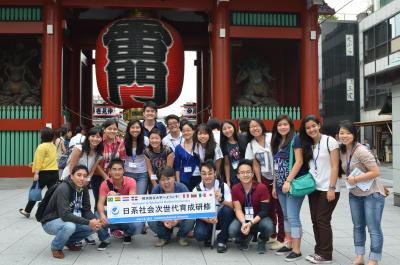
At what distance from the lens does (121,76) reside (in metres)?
13.3

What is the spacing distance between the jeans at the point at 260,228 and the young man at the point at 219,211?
8 cm

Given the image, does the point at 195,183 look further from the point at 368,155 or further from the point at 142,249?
the point at 368,155

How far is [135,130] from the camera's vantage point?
5.76m

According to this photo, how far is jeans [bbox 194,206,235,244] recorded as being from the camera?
5.20 meters

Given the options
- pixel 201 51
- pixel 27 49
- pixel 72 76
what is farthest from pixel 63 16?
pixel 201 51

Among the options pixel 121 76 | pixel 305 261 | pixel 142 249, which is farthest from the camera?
pixel 121 76

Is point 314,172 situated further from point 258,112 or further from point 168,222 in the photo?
point 258,112

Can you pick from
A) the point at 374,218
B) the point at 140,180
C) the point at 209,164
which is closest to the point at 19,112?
the point at 140,180

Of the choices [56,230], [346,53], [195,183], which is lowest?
[56,230]

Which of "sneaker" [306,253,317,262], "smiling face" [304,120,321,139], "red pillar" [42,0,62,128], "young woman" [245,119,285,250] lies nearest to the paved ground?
"sneaker" [306,253,317,262]

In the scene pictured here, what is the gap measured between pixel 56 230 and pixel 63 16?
36.1 feet

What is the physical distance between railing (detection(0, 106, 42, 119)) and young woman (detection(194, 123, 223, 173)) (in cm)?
921

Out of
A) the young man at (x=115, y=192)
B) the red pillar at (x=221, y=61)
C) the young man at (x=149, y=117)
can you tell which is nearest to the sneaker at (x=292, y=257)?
the young man at (x=115, y=192)

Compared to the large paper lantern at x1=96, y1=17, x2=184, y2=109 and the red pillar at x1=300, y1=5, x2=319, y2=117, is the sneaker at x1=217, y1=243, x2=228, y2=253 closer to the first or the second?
the large paper lantern at x1=96, y1=17, x2=184, y2=109
